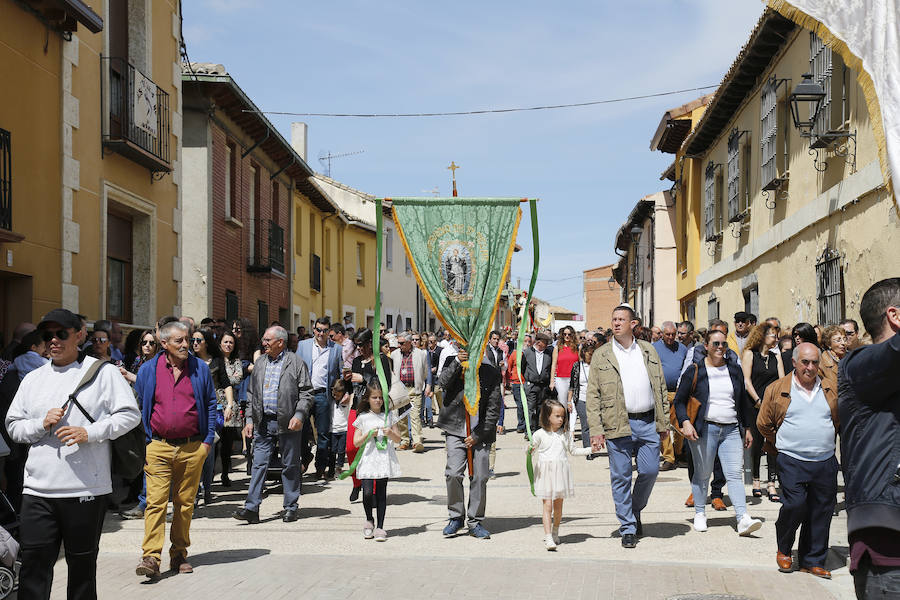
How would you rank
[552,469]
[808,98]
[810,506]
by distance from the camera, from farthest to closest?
[808,98], [552,469], [810,506]

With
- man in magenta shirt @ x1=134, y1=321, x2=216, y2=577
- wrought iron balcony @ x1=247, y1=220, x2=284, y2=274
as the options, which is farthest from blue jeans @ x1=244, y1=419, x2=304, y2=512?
wrought iron balcony @ x1=247, y1=220, x2=284, y2=274

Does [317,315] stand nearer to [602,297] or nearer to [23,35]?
[23,35]

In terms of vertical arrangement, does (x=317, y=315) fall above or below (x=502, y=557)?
above

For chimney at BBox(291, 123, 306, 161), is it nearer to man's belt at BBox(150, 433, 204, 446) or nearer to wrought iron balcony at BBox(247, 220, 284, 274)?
wrought iron balcony at BBox(247, 220, 284, 274)

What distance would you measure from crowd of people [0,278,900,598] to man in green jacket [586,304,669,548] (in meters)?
0.01

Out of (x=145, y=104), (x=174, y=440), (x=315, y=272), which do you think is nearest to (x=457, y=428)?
(x=174, y=440)

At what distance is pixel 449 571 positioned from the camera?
691cm

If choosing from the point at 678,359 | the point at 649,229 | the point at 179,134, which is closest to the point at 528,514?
the point at 678,359

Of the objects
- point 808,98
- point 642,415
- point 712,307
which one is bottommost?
point 642,415

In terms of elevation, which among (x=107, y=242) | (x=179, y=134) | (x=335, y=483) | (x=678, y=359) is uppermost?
(x=179, y=134)

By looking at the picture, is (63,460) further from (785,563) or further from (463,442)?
(785,563)

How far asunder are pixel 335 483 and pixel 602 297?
57979mm

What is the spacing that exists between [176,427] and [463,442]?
252cm

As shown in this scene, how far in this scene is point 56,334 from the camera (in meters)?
5.42
